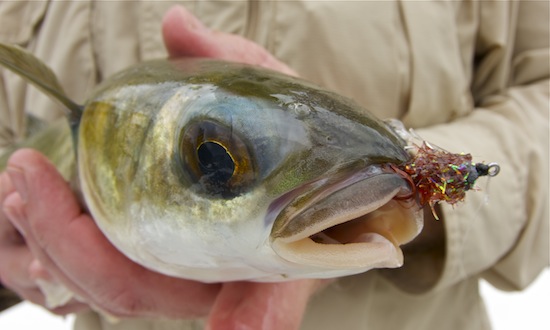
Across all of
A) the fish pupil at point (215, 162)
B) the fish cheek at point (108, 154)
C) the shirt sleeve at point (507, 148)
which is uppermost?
the fish pupil at point (215, 162)

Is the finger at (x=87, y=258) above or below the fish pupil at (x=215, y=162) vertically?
below

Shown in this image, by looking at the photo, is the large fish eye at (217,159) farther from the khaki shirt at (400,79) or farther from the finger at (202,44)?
the khaki shirt at (400,79)

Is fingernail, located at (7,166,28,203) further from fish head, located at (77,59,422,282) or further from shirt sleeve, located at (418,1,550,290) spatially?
shirt sleeve, located at (418,1,550,290)

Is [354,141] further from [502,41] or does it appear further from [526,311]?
[526,311]

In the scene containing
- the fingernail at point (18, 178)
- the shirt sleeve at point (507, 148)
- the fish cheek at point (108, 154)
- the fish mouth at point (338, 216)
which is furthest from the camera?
the shirt sleeve at point (507, 148)

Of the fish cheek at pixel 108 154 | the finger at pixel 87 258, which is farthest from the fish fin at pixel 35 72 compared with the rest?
the finger at pixel 87 258

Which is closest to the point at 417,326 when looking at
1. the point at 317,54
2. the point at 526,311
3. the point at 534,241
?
the point at 534,241

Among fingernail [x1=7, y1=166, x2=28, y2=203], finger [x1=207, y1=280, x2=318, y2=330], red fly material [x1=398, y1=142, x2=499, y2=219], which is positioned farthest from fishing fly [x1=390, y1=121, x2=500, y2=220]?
fingernail [x1=7, y1=166, x2=28, y2=203]
